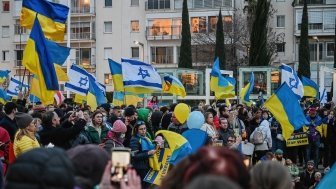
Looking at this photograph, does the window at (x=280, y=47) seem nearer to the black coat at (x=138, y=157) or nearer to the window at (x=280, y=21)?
the window at (x=280, y=21)

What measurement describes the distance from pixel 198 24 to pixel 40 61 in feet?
165

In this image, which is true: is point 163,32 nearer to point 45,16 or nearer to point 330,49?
point 330,49

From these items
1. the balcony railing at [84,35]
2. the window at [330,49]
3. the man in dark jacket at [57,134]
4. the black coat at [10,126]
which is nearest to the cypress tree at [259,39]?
the window at [330,49]

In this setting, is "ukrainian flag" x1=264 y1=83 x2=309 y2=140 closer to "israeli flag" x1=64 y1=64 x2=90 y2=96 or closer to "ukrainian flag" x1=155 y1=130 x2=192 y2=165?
"ukrainian flag" x1=155 y1=130 x2=192 y2=165

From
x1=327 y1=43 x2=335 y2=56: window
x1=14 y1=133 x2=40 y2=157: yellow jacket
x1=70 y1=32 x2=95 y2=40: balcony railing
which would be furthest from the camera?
x1=70 y1=32 x2=95 y2=40: balcony railing

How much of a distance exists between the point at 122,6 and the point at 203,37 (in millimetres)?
9251

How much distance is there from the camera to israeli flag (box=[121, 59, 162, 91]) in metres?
18.2

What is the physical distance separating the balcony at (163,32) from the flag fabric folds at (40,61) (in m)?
49.7

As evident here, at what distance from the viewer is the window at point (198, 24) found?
6269 cm

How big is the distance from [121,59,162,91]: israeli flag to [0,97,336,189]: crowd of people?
2.69 m

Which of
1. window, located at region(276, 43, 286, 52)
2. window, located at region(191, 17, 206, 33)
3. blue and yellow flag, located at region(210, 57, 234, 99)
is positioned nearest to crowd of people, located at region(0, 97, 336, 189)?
blue and yellow flag, located at region(210, 57, 234, 99)

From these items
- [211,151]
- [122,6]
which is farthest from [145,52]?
[211,151]

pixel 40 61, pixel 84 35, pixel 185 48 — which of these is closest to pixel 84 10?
pixel 84 35

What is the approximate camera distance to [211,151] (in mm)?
3105
